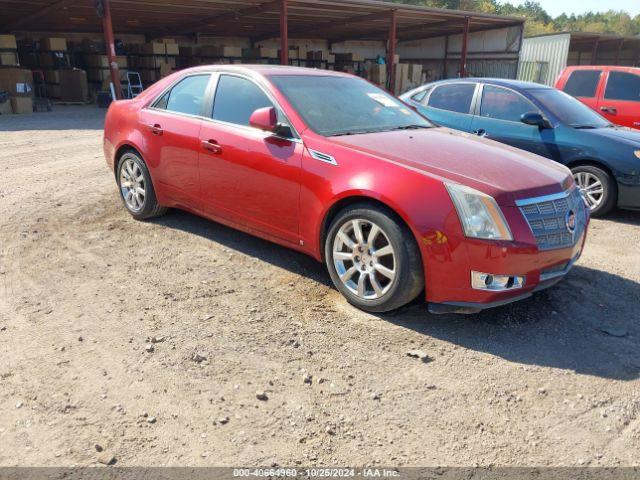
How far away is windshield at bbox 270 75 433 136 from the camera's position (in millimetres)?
4199

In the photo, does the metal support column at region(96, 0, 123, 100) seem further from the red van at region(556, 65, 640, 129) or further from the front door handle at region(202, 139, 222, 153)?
the front door handle at region(202, 139, 222, 153)

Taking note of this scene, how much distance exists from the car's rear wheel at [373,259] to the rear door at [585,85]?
758cm

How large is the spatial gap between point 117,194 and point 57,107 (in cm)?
1452

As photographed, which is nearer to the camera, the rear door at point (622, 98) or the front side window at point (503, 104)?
the front side window at point (503, 104)

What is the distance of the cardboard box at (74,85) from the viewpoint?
19.4 metres

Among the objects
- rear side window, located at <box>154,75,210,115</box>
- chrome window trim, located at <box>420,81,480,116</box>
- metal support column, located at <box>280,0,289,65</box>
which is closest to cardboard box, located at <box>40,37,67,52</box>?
metal support column, located at <box>280,0,289,65</box>

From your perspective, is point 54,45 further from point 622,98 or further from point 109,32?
point 622,98

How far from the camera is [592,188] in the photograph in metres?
6.43

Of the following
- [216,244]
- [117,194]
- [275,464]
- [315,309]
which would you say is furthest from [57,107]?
[275,464]

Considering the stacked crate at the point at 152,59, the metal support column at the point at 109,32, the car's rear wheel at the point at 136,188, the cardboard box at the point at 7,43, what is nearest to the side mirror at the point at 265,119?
the car's rear wheel at the point at 136,188

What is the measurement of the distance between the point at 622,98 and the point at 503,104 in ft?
11.4

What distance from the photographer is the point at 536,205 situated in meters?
3.44

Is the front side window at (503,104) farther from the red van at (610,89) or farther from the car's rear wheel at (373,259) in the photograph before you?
the car's rear wheel at (373,259)

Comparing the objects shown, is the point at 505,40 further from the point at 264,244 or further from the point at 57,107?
the point at 264,244
